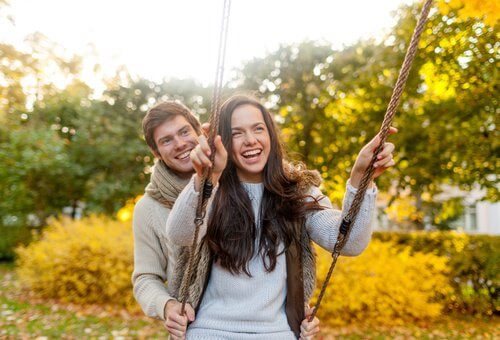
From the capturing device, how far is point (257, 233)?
2.05 meters

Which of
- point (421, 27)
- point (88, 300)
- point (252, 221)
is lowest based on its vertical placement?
point (88, 300)

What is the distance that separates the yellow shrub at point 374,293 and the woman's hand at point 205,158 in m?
5.18

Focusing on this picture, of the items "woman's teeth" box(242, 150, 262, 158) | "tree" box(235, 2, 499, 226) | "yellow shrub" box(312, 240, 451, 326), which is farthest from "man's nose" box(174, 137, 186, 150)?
"yellow shrub" box(312, 240, 451, 326)

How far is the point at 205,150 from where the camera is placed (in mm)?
1650

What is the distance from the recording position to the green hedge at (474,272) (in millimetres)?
7699

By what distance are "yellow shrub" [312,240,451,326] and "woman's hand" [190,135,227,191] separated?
5.18 metres

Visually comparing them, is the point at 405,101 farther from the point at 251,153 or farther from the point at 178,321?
the point at 178,321

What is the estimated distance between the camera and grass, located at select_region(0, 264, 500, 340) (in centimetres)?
608

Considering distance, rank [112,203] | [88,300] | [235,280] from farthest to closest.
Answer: [112,203]
[88,300]
[235,280]

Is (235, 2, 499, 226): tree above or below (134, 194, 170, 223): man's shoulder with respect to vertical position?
above

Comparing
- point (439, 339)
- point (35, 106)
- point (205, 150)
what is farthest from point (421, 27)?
point (35, 106)

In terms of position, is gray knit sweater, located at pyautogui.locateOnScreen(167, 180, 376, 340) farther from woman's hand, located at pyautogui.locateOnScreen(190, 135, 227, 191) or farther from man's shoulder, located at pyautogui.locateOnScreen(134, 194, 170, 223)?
man's shoulder, located at pyautogui.locateOnScreen(134, 194, 170, 223)

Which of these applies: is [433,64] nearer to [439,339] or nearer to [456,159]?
[456,159]

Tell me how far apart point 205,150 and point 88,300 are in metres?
6.90
